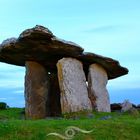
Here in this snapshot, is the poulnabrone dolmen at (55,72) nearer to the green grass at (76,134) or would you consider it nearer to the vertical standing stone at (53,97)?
the vertical standing stone at (53,97)

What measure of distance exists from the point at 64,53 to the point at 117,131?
33.3 ft

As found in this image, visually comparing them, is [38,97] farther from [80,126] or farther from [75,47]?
[80,126]

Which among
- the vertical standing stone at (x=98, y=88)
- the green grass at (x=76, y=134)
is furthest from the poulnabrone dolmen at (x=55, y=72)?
the green grass at (x=76, y=134)

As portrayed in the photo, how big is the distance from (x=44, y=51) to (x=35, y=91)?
286 cm

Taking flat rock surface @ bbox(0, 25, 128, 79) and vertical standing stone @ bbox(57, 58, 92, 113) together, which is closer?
flat rock surface @ bbox(0, 25, 128, 79)

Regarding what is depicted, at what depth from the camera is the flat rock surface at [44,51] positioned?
83.1ft

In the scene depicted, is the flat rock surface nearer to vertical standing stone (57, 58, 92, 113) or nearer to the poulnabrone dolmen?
the poulnabrone dolmen

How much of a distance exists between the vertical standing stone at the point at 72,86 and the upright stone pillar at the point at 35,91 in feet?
8.68

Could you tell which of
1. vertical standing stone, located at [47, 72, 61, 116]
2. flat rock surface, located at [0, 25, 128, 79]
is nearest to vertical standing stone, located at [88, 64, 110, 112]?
flat rock surface, located at [0, 25, 128, 79]

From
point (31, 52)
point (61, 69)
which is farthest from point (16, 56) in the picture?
point (61, 69)

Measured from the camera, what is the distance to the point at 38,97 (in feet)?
94.8

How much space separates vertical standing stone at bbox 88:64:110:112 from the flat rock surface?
427 mm

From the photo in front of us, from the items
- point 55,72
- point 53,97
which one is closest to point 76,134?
point 53,97

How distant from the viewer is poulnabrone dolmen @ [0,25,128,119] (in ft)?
85.0
